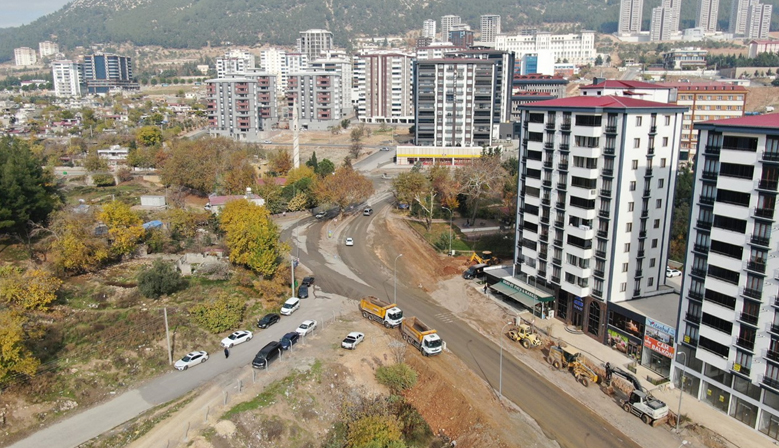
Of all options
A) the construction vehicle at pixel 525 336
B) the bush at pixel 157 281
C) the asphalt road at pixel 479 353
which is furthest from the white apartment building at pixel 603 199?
the bush at pixel 157 281

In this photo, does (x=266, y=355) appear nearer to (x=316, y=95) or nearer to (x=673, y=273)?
(x=673, y=273)

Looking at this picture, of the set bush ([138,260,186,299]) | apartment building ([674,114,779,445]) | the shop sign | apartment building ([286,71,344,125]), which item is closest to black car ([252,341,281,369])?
bush ([138,260,186,299])

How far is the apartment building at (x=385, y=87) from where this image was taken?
15162cm

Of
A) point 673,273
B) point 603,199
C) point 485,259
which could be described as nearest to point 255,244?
point 485,259

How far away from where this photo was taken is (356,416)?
110ft

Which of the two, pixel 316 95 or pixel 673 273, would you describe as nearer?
pixel 673 273

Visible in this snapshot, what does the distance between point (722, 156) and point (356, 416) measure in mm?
24541

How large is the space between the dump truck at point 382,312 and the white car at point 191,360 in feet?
39.7

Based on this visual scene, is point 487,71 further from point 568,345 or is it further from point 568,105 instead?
point 568,345

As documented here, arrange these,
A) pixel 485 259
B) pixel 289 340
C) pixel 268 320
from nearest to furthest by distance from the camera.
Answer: pixel 289 340
pixel 268 320
pixel 485 259

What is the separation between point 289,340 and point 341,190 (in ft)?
114

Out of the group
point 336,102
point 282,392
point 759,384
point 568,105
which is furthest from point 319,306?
point 336,102

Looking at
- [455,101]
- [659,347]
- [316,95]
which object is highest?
[316,95]

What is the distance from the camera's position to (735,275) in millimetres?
31406
